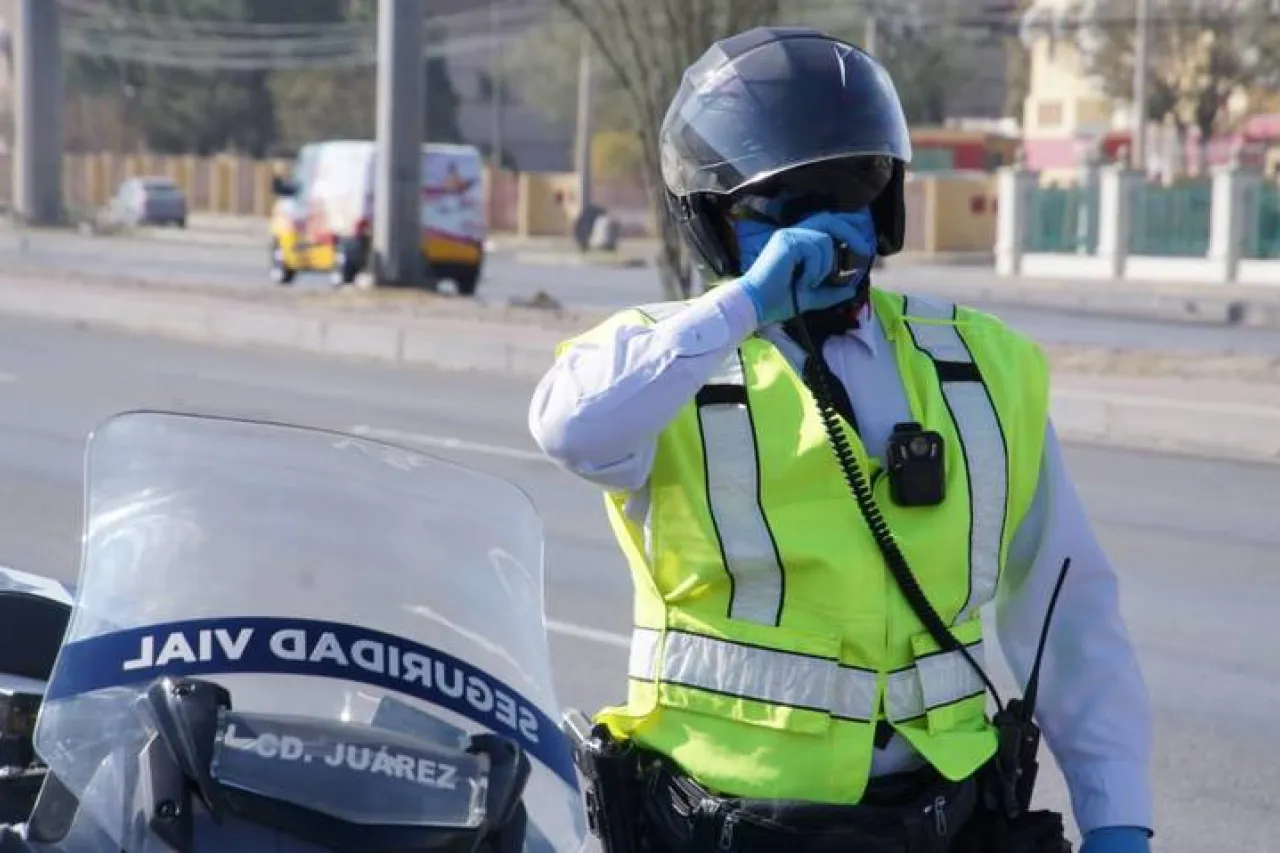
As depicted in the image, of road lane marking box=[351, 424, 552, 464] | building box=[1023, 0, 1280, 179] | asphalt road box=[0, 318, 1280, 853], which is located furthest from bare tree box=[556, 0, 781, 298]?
building box=[1023, 0, 1280, 179]

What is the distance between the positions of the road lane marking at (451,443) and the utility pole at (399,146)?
10.2m

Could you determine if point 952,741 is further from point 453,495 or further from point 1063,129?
point 1063,129

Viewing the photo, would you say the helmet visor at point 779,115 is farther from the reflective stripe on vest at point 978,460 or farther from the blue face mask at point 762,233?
the reflective stripe on vest at point 978,460

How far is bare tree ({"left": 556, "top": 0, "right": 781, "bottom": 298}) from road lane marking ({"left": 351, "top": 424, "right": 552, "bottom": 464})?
5.89 meters

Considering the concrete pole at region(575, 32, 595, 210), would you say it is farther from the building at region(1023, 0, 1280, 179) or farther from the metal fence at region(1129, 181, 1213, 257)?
the metal fence at region(1129, 181, 1213, 257)

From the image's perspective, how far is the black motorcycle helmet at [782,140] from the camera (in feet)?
8.07

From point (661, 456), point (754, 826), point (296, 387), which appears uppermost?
point (661, 456)

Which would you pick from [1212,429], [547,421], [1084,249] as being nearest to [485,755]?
[547,421]

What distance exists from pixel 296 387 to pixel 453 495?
1397cm

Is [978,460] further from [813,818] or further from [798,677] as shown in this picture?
[813,818]

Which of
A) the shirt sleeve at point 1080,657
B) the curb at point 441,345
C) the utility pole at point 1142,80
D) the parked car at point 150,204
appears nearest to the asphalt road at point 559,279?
the curb at point 441,345

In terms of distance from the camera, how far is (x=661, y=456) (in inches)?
95.7

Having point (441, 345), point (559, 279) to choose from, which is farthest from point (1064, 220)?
point (441, 345)

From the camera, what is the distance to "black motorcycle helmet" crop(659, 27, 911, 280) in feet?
8.07
